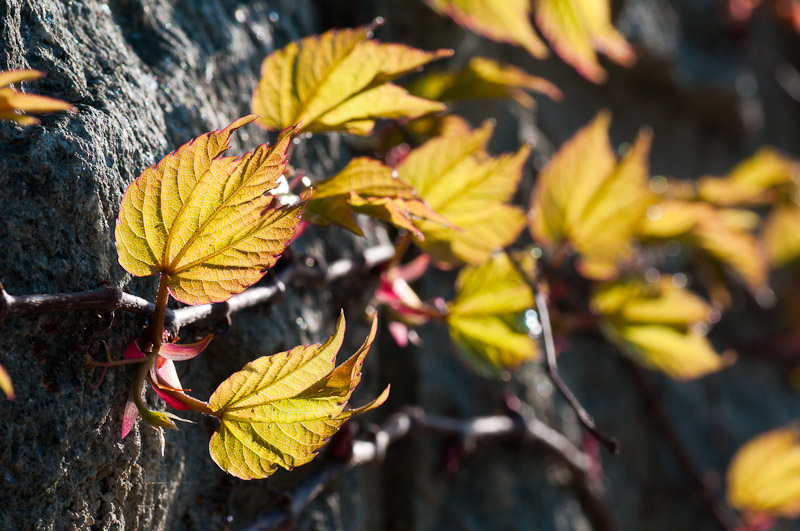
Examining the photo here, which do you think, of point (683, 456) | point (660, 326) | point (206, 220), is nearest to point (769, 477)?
point (683, 456)

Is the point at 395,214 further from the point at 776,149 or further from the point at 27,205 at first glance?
the point at 776,149

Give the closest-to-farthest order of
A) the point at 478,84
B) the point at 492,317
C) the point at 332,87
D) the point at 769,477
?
the point at 332,87, the point at 492,317, the point at 478,84, the point at 769,477

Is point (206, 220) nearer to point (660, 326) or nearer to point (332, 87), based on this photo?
point (332, 87)

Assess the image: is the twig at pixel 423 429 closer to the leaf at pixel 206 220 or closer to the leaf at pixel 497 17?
the leaf at pixel 206 220

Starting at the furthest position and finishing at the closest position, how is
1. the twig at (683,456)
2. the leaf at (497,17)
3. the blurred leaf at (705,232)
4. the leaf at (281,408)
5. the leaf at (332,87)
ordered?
the twig at (683,456), the blurred leaf at (705,232), the leaf at (497,17), the leaf at (332,87), the leaf at (281,408)

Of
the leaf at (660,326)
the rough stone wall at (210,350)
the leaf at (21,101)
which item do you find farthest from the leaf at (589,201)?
the leaf at (21,101)

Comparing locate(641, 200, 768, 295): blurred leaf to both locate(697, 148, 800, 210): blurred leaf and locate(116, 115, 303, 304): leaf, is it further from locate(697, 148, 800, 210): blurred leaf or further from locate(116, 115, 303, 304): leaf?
locate(116, 115, 303, 304): leaf
